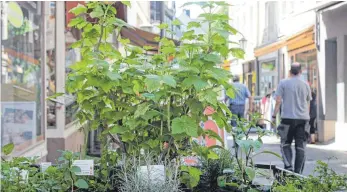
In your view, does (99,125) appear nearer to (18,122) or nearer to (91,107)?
(91,107)

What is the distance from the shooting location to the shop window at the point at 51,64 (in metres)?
7.46

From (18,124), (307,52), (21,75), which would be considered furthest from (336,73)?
(18,124)

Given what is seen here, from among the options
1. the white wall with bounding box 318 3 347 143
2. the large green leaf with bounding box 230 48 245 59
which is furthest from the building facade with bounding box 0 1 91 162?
the white wall with bounding box 318 3 347 143

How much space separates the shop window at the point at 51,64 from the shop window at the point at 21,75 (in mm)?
627

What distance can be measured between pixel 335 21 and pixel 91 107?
9.97 metres

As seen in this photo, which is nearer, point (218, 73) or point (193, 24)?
point (218, 73)

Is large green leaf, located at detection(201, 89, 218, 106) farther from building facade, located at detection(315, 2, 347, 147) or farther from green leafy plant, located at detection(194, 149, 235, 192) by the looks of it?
building facade, located at detection(315, 2, 347, 147)

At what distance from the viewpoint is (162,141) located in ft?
8.66

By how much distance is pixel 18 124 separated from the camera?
5602 millimetres

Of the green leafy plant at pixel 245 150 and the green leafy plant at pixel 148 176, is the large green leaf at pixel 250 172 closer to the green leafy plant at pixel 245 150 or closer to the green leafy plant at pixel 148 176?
the green leafy plant at pixel 245 150

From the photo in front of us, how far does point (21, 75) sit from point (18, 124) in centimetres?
63

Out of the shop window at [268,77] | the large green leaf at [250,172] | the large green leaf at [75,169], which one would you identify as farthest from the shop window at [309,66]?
the large green leaf at [75,169]

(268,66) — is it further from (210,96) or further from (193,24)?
(210,96)

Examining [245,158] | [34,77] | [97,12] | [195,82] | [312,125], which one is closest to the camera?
[195,82]
